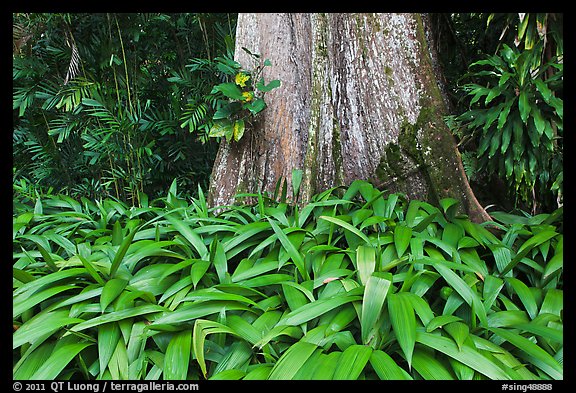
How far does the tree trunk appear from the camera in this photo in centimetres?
231

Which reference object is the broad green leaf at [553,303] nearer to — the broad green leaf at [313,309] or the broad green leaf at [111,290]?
the broad green leaf at [313,309]

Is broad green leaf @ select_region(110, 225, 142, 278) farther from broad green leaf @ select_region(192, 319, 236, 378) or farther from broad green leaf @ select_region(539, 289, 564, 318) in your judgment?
broad green leaf @ select_region(539, 289, 564, 318)

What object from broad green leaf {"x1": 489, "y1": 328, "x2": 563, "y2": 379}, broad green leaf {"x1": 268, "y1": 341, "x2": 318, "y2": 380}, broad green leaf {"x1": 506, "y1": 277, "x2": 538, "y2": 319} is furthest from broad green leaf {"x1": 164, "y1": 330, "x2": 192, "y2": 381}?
broad green leaf {"x1": 506, "y1": 277, "x2": 538, "y2": 319}

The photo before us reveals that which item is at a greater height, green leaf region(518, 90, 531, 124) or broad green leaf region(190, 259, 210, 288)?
green leaf region(518, 90, 531, 124)

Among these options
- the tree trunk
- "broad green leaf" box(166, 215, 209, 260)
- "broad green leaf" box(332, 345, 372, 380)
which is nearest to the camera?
"broad green leaf" box(332, 345, 372, 380)

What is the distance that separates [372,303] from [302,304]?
27 centimetres

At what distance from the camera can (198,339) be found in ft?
4.11

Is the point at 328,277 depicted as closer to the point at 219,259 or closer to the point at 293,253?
the point at 293,253

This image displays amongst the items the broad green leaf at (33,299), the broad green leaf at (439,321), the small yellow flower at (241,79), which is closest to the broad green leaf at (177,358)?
the broad green leaf at (33,299)

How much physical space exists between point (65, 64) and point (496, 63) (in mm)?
4233

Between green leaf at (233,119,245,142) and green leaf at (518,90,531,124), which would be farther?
green leaf at (233,119,245,142)

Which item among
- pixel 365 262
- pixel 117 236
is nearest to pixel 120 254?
pixel 117 236

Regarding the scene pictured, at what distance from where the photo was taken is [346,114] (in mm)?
2502

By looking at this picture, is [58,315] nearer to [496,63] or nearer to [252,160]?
[252,160]
